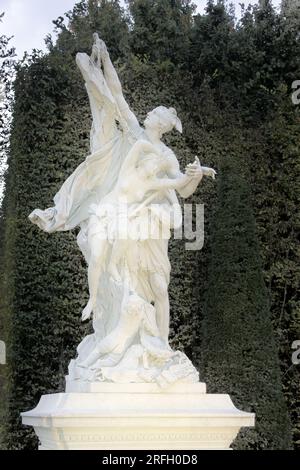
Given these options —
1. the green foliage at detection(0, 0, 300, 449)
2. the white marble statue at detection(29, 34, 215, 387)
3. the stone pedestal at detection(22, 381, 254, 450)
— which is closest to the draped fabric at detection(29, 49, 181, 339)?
the white marble statue at detection(29, 34, 215, 387)

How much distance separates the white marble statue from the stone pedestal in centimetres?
12

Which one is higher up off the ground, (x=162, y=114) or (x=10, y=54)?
(x=10, y=54)

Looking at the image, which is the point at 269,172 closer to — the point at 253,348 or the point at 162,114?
the point at 253,348

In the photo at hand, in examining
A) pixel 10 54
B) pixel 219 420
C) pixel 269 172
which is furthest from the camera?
pixel 10 54

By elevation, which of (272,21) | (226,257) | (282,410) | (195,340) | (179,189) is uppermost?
(272,21)

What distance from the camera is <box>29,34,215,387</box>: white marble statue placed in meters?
5.16

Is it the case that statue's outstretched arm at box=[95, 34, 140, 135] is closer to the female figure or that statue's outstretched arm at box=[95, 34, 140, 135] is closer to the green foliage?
the female figure

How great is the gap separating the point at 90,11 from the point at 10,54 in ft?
5.00

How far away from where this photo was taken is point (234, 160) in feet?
29.0

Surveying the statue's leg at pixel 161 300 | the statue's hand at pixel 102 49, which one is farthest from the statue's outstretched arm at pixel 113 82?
the statue's leg at pixel 161 300

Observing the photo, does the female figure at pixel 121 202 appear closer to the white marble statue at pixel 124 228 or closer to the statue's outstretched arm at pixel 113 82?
the white marble statue at pixel 124 228

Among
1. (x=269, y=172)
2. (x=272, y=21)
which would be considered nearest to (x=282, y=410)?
(x=269, y=172)

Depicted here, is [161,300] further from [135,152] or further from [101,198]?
[135,152]

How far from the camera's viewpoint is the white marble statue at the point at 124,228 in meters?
5.16
